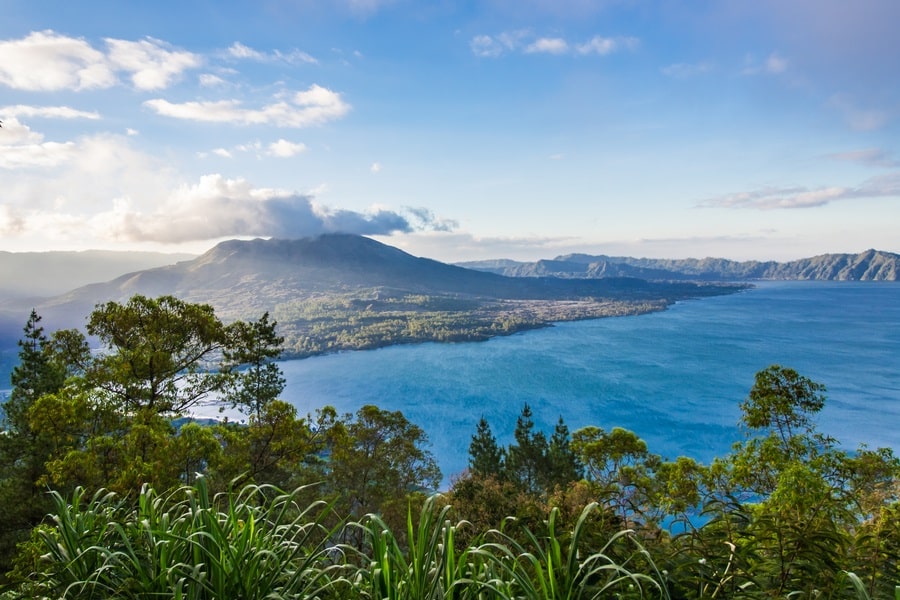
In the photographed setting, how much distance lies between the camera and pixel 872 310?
4894 inches

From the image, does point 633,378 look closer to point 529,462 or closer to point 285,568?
point 529,462

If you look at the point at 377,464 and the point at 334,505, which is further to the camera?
the point at 377,464

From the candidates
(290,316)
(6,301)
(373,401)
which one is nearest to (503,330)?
(373,401)

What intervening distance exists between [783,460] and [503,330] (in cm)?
10357

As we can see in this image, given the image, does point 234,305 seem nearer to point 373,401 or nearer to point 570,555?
point 373,401

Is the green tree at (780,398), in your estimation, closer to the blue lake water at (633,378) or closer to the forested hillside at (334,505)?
the forested hillside at (334,505)

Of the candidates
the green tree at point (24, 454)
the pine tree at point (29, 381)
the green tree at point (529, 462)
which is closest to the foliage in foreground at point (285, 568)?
the green tree at point (24, 454)

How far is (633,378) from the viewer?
67125mm

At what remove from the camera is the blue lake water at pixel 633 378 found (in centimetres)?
4938

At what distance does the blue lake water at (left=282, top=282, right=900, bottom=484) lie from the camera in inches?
1944

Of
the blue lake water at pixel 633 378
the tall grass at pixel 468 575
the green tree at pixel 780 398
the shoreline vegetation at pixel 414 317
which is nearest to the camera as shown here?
the tall grass at pixel 468 575

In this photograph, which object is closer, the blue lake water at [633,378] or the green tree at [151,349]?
the green tree at [151,349]

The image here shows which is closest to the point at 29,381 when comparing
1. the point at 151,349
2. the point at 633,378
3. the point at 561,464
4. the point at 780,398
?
the point at 151,349

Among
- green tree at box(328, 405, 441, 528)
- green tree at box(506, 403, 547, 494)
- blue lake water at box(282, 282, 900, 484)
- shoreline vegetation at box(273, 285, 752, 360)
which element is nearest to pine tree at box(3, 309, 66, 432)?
green tree at box(328, 405, 441, 528)
